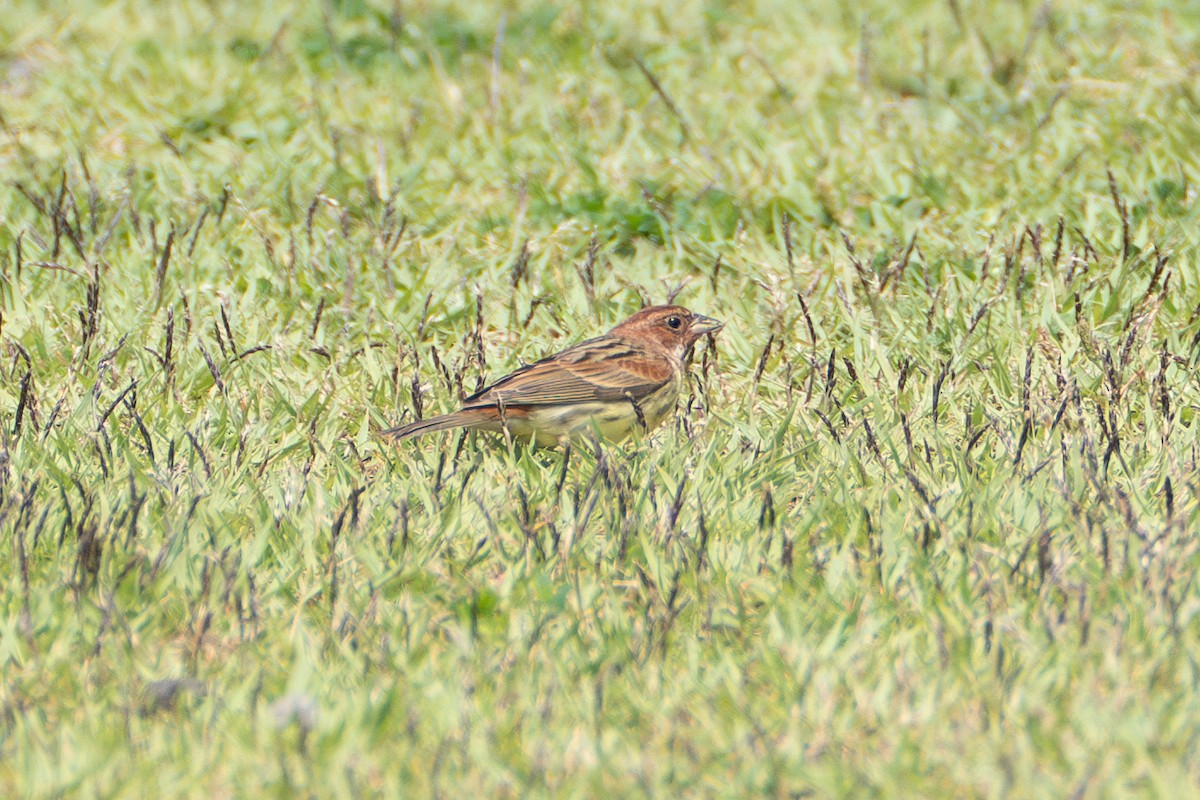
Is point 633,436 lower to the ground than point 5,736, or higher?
lower

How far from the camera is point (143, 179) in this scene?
323 inches

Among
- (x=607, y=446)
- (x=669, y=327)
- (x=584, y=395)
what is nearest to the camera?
(x=607, y=446)

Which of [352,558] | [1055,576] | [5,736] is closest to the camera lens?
[5,736]

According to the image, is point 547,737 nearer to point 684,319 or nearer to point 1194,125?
point 684,319

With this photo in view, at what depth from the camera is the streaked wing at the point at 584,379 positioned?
5.83 m

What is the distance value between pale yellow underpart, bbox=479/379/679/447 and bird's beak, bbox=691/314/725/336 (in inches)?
14.6

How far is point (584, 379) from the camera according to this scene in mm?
6012

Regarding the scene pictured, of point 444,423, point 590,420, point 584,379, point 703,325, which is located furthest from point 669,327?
point 444,423

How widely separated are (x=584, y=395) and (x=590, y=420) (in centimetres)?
12

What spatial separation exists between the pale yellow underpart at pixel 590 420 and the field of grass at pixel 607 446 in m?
0.11

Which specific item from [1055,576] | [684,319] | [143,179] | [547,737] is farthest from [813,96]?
[547,737]

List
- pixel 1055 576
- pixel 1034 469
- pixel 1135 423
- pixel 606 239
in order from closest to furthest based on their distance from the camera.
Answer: pixel 1055 576 → pixel 1034 469 → pixel 1135 423 → pixel 606 239

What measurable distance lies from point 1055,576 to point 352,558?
2.00 m

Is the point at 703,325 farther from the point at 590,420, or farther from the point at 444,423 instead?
the point at 444,423
